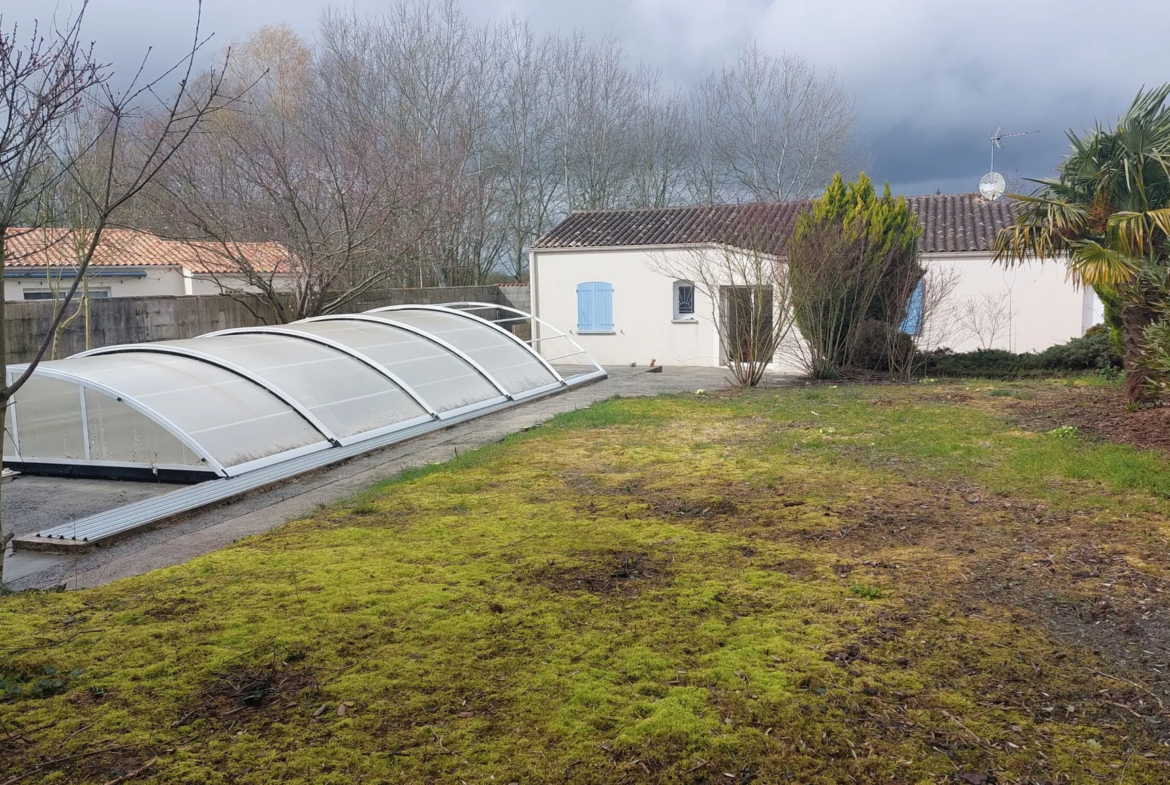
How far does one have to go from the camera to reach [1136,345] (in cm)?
1148

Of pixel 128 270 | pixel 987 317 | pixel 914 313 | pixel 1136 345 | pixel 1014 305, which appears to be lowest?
pixel 1136 345

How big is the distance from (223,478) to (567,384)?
29.8 ft

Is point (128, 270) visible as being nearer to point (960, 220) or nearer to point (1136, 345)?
point (960, 220)

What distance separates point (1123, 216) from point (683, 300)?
1251cm

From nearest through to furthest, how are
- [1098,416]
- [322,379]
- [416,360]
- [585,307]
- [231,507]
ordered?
[231,507] → [1098,416] → [322,379] → [416,360] → [585,307]

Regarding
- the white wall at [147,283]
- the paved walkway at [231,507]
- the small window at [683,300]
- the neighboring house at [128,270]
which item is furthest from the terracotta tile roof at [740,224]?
the white wall at [147,283]

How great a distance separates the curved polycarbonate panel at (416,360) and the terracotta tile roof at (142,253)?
420 cm

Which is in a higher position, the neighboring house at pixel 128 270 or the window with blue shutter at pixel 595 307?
the neighboring house at pixel 128 270

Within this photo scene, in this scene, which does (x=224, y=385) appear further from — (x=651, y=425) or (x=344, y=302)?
(x=344, y=302)

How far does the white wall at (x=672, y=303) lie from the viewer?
20.5 metres

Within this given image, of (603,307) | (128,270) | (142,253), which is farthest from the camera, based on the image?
(142,253)

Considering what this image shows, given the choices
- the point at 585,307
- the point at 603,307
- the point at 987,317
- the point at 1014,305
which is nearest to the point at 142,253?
the point at 585,307

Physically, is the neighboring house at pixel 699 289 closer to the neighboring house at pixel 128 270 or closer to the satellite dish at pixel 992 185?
the satellite dish at pixel 992 185

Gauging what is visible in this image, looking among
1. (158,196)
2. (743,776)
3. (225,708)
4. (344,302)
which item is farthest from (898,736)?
(158,196)
